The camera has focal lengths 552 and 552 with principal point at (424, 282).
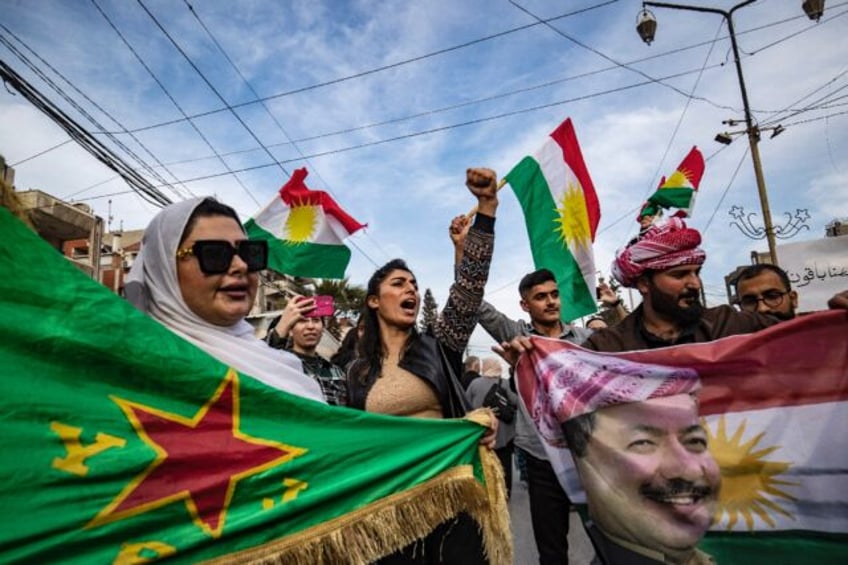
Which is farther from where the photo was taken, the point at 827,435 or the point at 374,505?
the point at 827,435

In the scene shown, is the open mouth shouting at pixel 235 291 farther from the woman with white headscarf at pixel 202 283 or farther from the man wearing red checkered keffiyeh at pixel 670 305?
the man wearing red checkered keffiyeh at pixel 670 305

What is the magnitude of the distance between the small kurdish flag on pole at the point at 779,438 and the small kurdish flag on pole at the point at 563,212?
5.37 ft

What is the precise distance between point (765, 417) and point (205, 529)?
85.0 inches

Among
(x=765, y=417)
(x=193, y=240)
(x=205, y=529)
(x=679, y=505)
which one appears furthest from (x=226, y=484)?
(x=765, y=417)

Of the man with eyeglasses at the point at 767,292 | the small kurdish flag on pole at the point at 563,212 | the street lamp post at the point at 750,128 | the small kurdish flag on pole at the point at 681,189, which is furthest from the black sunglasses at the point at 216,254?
the street lamp post at the point at 750,128

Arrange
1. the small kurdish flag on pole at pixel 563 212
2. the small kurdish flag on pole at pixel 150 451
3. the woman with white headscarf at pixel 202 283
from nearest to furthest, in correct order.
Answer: the small kurdish flag on pole at pixel 150 451 → the woman with white headscarf at pixel 202 283 → the small kurdish flag on pole at pixel 563 212

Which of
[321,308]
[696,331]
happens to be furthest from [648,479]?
[321,308]

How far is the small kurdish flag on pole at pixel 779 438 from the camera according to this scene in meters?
2.15

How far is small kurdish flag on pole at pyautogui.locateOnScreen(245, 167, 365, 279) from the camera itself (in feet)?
18.1

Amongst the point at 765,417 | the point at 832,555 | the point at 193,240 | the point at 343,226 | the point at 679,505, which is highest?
the point at 343,226

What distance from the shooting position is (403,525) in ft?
6.35

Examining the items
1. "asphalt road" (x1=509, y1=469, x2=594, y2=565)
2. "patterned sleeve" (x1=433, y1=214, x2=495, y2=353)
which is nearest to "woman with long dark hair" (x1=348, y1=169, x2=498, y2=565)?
"patterned sleeve" (x1=433, y1=214, x2=495, y2=353)

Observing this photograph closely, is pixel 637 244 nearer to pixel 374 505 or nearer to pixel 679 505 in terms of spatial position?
pixel 679 505

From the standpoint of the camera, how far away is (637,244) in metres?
2.96
